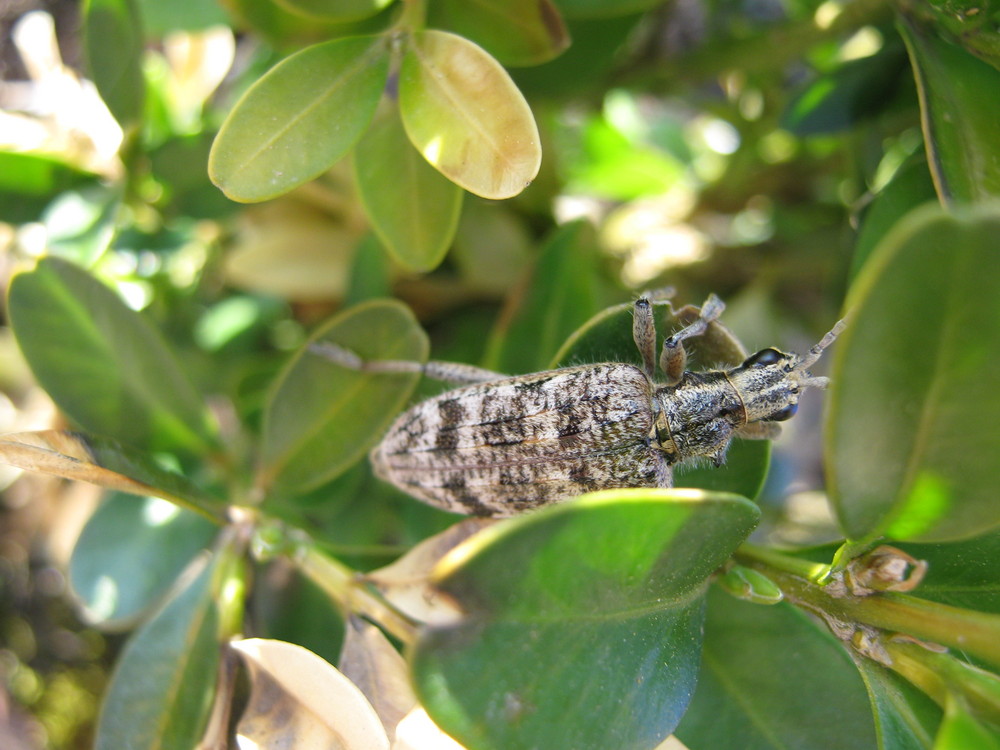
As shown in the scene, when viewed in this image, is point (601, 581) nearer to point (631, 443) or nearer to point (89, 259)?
point (631, 443)

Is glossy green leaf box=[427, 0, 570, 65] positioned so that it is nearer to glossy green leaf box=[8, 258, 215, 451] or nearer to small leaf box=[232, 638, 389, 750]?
glossy green leaf box=[8, 258, 215, 451]

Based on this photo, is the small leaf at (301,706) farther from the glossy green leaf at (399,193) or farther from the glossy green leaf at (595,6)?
the glossy green leaf at (595,6)

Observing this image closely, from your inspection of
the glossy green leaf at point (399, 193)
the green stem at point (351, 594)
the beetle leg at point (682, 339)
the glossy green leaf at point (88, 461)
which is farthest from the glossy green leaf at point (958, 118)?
the glossy green leaf at point (88, 461)

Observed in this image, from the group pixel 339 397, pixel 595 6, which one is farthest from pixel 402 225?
pixel 595 6

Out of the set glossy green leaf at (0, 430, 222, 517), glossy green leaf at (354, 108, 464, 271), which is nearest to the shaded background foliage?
glossy green leaf at (354, 108, 464, 271)

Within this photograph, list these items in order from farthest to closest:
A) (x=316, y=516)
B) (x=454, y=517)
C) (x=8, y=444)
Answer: (x=316, y=516) < (x=454, y=517) < (x=8, y=444)

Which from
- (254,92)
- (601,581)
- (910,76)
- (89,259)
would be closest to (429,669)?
(601,581)
